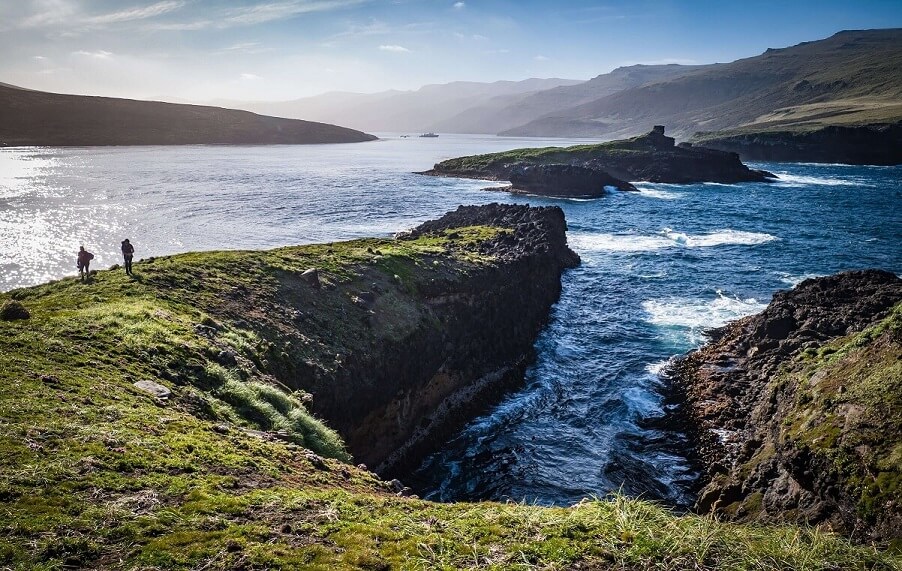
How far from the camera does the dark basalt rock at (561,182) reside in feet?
342

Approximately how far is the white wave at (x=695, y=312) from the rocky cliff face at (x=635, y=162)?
254ft

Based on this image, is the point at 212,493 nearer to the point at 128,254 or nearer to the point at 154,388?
the point at 154,388

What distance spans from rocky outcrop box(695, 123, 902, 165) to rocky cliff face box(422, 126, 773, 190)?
40.8 metres

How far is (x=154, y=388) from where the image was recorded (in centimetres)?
1562

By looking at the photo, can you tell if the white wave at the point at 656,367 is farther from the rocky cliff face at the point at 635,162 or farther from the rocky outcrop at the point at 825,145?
the rocky outcrop at the point at 825,145

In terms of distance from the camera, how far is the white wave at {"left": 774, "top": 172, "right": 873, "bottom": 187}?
10962 centimetres

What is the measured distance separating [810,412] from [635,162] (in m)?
127

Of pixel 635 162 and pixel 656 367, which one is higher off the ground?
pixel 635 162

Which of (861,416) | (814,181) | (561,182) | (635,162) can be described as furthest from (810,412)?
(635,162)

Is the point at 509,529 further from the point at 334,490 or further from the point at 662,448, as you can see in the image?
the point at 662,448

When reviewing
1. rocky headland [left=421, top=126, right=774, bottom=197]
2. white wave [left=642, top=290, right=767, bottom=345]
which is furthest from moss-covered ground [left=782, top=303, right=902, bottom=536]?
rocky headland [left=421, top=126, right=774, bottom=197]

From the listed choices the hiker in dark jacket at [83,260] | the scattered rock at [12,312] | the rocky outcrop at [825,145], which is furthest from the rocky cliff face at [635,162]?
the scattered rock at [12,312]

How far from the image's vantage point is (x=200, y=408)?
15.8 meters

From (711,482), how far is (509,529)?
1410 cm
